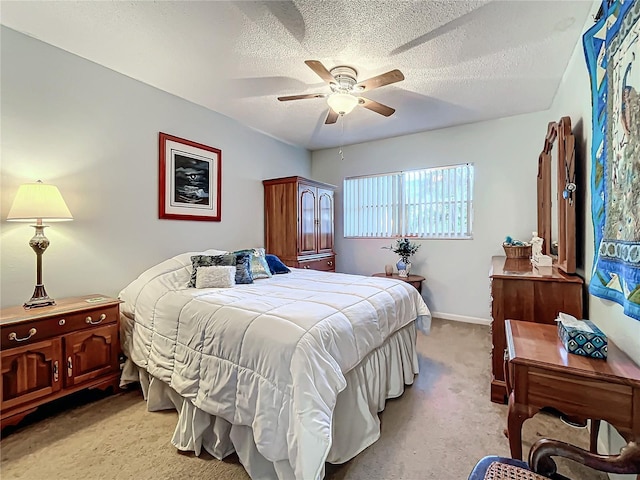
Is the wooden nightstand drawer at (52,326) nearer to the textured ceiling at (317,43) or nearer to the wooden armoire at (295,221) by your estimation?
the textured ceiling at (317,43)

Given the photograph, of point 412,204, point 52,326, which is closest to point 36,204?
point 52,326

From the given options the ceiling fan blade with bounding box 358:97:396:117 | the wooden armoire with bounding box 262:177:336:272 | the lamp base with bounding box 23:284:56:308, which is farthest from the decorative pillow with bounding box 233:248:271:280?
the ceiling fan blade with bounding box 358:97:396:117

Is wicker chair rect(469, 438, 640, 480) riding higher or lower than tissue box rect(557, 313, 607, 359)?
lower

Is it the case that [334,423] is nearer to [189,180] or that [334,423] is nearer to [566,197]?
[566,197]

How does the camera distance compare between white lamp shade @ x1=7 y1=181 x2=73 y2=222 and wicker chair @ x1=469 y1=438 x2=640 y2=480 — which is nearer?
wicker chair @ x1=469 y1=438 x2=640 y2=480

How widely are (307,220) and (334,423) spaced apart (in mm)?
3029

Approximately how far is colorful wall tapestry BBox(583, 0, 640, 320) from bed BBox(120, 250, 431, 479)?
1.21 metres

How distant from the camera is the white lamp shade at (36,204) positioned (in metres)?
2.01

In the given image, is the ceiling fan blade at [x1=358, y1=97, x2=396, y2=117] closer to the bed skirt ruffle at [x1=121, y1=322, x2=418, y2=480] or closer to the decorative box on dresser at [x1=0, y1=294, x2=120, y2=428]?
the bed skirt ruffle at [x1=121, y1=322, x2=418, y2=480]

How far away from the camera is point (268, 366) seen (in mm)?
1438

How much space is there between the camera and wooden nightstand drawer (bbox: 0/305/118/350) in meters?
1.80

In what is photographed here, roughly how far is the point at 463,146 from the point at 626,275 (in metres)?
3.33

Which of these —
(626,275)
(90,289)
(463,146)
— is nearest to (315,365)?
(626,275)

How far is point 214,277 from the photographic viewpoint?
98.7 inches
